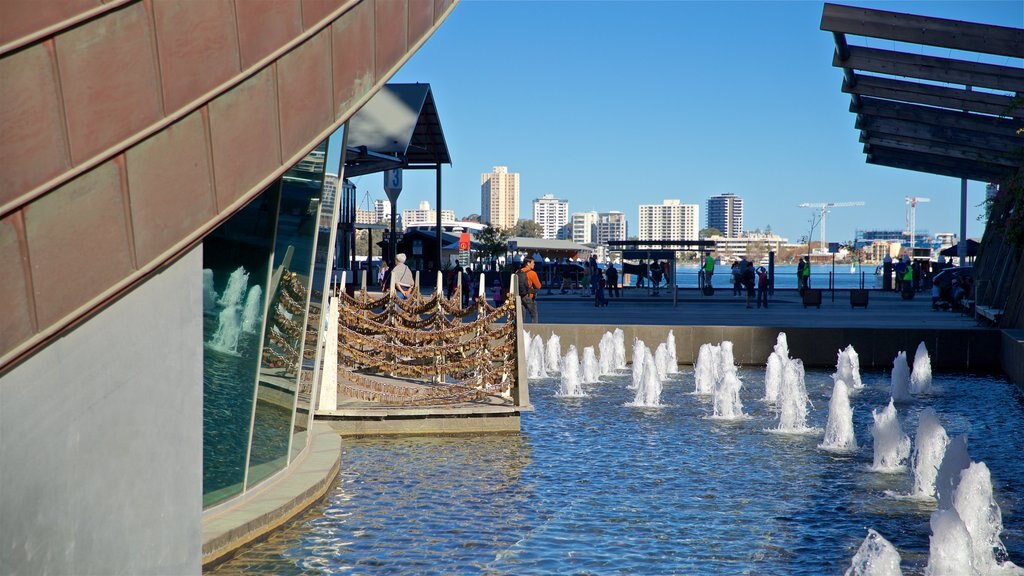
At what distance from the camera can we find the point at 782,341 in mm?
21234

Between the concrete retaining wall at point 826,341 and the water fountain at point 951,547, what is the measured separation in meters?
15.3

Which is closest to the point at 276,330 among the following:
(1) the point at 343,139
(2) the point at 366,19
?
(1) the point at 343,139

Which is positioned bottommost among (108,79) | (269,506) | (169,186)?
(269,506)

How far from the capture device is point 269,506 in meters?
8.22

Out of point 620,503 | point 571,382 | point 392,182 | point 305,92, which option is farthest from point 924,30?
point 392,182

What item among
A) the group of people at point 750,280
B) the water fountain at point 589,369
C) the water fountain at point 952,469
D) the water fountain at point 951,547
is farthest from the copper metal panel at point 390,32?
the group of people at point 750,280

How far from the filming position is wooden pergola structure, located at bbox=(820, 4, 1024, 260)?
2208 cm

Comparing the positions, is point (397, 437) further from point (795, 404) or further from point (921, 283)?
point (921, 283)

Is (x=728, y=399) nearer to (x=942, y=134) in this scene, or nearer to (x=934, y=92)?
(x=934, y=92)

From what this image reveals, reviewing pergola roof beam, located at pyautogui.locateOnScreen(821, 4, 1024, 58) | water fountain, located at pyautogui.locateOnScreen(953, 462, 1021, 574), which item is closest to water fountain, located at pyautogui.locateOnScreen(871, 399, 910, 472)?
water fountain, located at pyautogui.locateOnScreen(953, 462, 1021, 574)

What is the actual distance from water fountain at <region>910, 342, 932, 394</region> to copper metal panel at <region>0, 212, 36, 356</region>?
16.4 metres

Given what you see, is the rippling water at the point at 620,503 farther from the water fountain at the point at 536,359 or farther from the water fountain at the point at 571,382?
the water fountain at the point at 536,359

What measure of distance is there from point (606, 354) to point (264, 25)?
16500mm

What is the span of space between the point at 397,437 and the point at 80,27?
27.9ft
